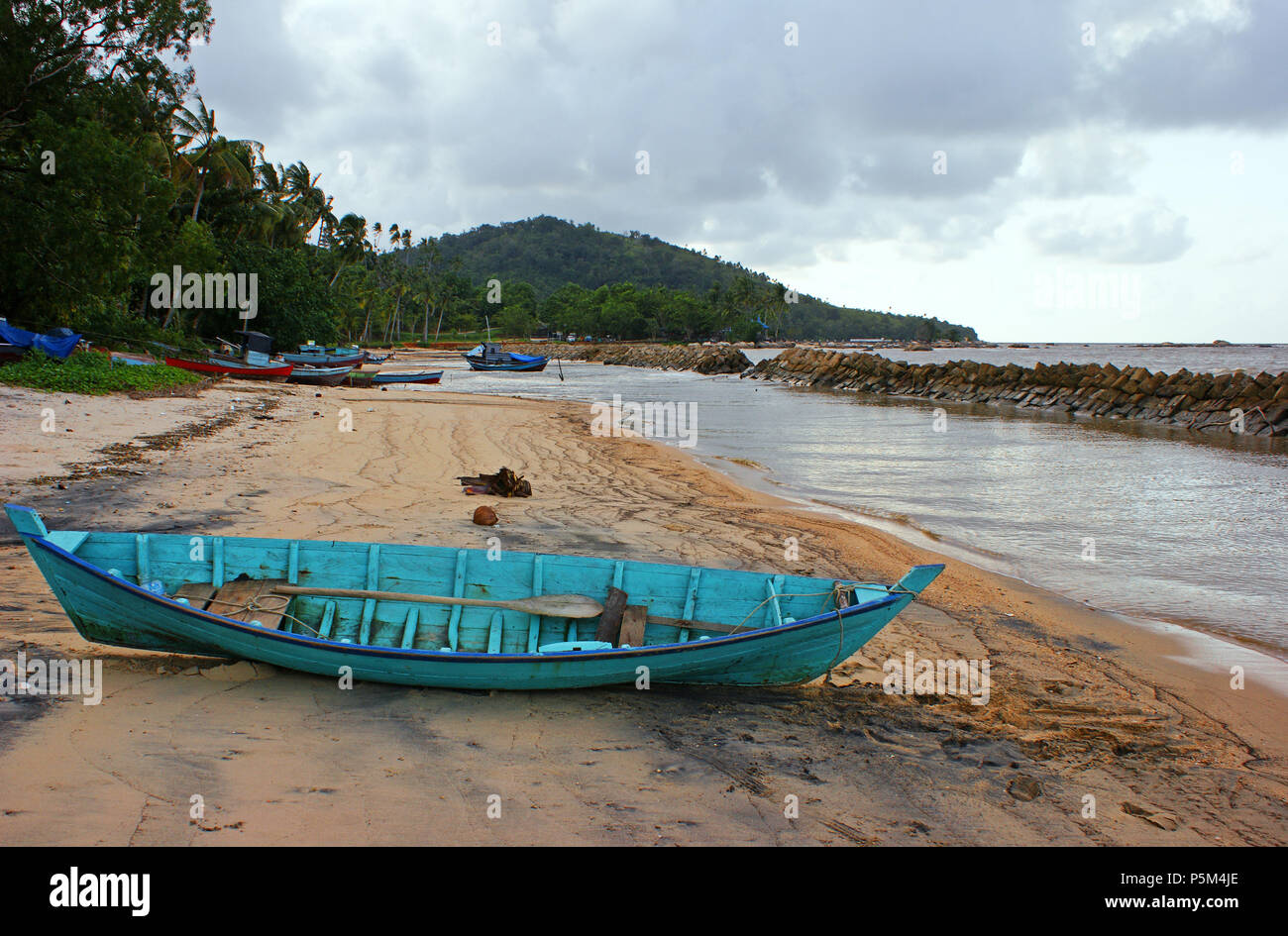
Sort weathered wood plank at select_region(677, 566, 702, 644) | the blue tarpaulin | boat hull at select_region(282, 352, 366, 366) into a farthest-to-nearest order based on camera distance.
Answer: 1. boat hull at select_region(282, 352, 366, 366)
2. the blue tarpaulin
3. weathered wood plank at select_region(677, 566, 702, 644)

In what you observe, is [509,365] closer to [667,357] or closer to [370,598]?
[667,357]

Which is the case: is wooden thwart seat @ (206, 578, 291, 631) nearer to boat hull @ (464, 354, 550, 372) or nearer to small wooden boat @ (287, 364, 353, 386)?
small wooden boat @ (287, 364, 353, 386)

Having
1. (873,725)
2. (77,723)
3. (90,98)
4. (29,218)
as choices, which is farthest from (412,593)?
(90,98)

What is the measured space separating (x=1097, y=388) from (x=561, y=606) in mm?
41259

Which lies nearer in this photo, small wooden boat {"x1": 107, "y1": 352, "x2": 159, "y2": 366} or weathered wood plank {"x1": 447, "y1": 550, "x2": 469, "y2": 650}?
weathered wood plank {"x1": 447, "y1": 550, "x2": 469, "y2": 650}

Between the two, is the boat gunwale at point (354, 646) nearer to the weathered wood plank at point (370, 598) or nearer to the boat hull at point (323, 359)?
the weathered wood plank at point (370, 598)

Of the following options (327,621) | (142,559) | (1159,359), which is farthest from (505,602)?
(1159,359)

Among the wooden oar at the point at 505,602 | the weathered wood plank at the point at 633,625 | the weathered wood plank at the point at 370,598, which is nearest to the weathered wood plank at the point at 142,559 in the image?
the wooden oar at the point at 505,602

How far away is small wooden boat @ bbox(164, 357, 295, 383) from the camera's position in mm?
32344

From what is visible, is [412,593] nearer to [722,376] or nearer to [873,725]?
[873,725]

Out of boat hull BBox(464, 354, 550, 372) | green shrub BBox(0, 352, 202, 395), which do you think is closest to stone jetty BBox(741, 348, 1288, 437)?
boat hull BBox(464, 354, 550, 372)

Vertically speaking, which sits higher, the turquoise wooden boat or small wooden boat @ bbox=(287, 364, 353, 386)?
small wooden boat @ bbox=(287, 364, 353, 386)

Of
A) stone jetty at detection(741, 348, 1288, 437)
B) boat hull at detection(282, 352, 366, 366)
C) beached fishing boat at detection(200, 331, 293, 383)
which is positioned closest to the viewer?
stone jetty at detection(741, 348, 1288, 437)
